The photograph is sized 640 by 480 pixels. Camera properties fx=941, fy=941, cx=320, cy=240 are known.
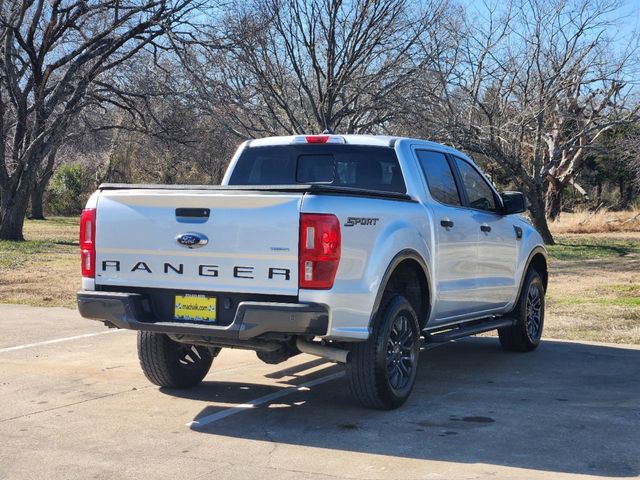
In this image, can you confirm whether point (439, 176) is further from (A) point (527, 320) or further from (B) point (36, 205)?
(B) point (36, 205)

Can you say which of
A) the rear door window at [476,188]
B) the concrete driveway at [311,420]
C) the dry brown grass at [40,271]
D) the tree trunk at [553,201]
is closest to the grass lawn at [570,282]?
the dry brown grass at [40,271]

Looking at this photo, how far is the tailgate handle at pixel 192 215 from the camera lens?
21.7ft

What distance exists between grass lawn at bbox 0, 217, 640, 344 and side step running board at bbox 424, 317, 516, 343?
1.99 metres

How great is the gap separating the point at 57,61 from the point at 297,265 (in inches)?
914

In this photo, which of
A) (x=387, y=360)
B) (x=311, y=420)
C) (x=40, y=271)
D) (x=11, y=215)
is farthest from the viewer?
(x=11, y=215)

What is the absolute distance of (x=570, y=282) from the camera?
1708cm

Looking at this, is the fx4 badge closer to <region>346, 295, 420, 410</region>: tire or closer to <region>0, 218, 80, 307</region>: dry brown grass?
<region>346, 295, 420, 410</region>: tire

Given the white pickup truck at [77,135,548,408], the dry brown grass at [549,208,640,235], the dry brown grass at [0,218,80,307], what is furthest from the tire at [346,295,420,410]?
the dry brown grass at [549,208,640,235]

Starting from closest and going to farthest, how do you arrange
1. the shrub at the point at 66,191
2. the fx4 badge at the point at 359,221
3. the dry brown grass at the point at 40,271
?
1. the fx4 badge at the point at 359,221
2. the dry brown grass at the point at 40,271
3. the shrub at the point at 66,191

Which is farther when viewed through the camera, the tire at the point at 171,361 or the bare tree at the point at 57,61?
the bare tree at the point at 57,61

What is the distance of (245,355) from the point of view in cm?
955

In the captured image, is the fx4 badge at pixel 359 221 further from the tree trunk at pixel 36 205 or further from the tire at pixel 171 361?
the tree trunk at pixel 36 205

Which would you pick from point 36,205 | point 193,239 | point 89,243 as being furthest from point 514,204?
point 36,205

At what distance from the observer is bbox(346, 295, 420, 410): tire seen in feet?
22.3
